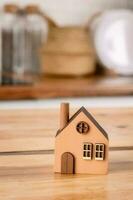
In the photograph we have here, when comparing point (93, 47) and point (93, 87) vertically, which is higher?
point (93, 47)

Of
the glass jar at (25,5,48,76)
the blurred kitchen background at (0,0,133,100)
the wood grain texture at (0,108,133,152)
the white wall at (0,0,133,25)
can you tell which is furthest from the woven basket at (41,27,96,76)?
the wood grain texture at (0,108,133,152)

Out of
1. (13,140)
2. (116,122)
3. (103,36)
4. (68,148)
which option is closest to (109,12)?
(103,36)

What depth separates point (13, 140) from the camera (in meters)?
1.46

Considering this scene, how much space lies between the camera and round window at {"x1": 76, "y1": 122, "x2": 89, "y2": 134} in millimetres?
1173

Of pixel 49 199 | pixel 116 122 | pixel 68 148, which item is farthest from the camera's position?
pixel 116 122

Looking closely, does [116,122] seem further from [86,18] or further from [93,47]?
[86,18]

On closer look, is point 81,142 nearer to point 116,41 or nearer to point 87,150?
point 87,150

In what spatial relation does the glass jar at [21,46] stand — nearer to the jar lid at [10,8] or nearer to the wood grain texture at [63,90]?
the jar lid at [10,8]

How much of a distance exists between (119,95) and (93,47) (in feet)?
1.92

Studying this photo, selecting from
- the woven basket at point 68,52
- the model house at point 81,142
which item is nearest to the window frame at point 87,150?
the model house at point 81,142

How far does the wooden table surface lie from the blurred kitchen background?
926 millimetres

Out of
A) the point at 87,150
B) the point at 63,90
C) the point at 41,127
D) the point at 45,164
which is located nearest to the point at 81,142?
the point at 87,150

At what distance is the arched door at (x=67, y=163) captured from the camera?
46.3 inches

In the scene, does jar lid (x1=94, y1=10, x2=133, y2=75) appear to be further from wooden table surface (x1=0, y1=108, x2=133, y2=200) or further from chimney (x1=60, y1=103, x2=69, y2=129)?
chimney (x1=60, y1=103, x2=69, y2=129)
